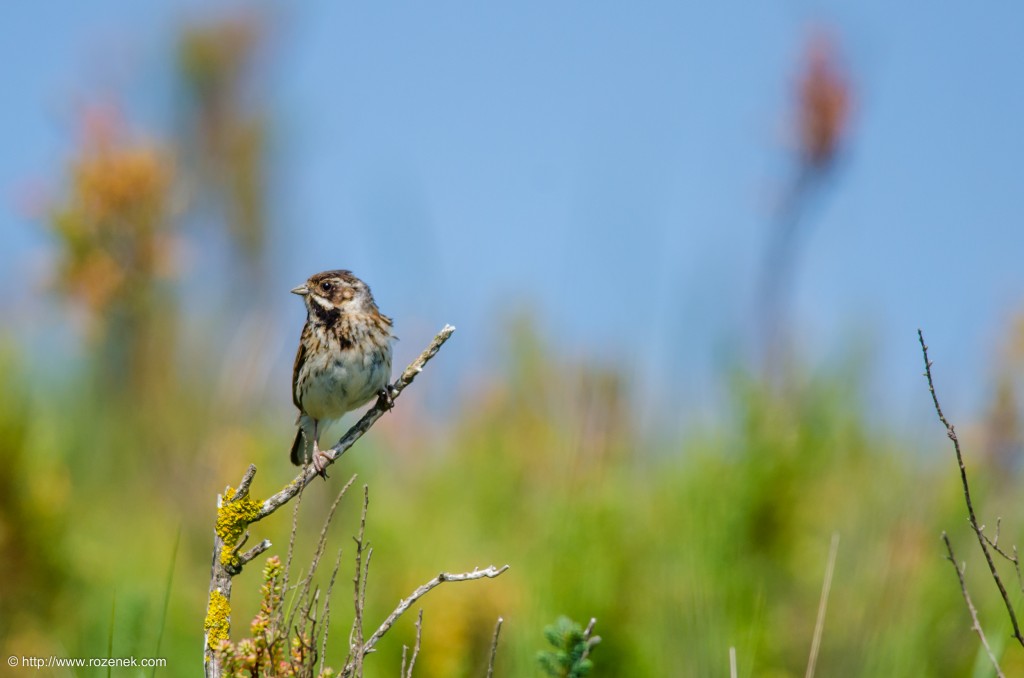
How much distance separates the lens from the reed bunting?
393 cm

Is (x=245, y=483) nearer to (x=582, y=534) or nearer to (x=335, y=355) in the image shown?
(x=335, y=355)

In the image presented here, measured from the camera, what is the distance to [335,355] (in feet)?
13.0

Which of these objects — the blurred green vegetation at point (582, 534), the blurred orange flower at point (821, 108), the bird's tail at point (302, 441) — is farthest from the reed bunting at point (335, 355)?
the blurred orange flower at point (821, 108)

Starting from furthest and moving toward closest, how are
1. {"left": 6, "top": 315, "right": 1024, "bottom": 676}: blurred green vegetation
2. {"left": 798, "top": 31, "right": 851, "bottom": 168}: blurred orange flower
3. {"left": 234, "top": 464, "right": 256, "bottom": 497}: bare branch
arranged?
1. {"left": 798, "top": 31, "right": 851, "bottom": 168}: blurred orange flower
2. {"left": 6, "top": 315, "right": 1024, "bottom": 676}: blurred green vegetation
3. {"left": 234, "top": 464, "right": 256, "bottom": 497}: bare branch

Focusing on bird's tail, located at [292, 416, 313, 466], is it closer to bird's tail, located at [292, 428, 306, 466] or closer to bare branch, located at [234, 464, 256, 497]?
bird's tail, located at [292, 428, 306, 466]

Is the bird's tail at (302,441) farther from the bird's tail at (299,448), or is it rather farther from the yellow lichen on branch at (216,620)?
the yellow lichen on branch at (216,620)

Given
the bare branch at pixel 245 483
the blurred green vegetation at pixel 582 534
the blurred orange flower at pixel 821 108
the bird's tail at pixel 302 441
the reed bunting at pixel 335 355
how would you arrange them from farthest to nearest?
the blurred orange flower at pixel 821 108 < the bird's tail at pixel 302 441 < the reed bunting at pixel 335 355 < the blurred green vegetation at pixel 582 534 < the bare branch at pixel 245 483

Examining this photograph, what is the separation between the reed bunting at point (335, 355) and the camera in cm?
393

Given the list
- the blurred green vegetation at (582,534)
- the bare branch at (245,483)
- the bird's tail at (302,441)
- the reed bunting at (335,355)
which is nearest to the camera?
the bare branch at (245,483)

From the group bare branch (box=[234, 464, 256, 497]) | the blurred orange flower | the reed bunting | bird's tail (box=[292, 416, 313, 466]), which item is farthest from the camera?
the blurred orange flower

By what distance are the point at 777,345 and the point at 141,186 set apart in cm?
301

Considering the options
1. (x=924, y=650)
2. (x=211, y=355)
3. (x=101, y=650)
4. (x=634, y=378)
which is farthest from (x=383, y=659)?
(x=211, y=355)

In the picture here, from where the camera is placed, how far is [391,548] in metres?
5.06

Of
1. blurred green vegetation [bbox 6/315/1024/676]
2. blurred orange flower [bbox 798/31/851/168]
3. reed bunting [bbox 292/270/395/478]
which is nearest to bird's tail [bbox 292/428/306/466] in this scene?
reed bunting [bbox 292/270/395/478]
